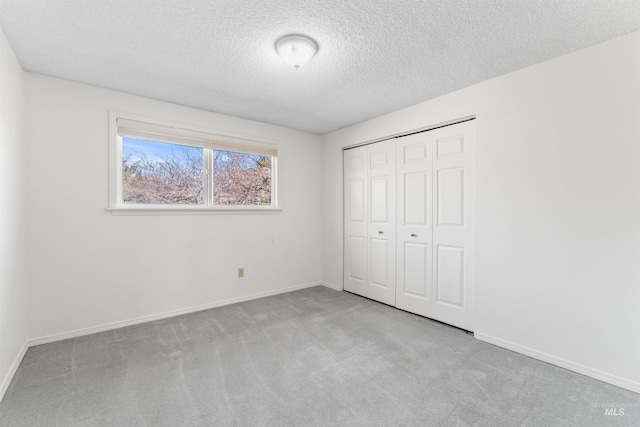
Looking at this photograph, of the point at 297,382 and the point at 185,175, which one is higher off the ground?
the point at 185,175

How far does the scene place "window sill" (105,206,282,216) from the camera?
2856 millimetres

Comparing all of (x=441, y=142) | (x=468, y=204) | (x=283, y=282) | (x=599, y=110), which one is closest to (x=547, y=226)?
(x=468, y=204)

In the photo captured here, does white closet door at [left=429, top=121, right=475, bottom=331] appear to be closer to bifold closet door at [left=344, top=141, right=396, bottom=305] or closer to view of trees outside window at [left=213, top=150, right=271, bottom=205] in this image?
bifold closet door at [left=344, top=141, right=396, bottom=305]

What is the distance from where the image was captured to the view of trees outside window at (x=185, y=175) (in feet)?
9.81

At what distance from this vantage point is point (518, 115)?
7.75ft

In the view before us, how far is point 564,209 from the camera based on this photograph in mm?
2137

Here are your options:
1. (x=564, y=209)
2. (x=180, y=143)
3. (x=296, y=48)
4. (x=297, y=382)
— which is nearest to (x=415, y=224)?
(x=564, y=209)

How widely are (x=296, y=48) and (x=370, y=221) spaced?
2.34m

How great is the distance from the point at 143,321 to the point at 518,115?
13.3ft

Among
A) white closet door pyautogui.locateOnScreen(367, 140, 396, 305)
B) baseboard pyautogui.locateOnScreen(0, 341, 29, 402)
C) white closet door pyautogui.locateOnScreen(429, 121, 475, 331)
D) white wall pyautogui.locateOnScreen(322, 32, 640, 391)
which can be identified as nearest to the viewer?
baseboard pyautogui.locateOnScreen(0, 341, 29, 402)

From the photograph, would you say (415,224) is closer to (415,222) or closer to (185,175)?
(415,222)

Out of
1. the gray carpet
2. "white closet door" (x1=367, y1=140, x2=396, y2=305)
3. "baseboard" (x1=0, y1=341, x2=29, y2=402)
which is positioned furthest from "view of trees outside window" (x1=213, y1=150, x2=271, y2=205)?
"baseboard" (x1=0, y1=341, x2=29, y2=402)

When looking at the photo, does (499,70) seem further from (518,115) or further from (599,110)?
(599,110)

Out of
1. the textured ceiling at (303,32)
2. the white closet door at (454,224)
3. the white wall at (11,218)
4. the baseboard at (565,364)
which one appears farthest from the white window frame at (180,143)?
the baseboard at (565,364)
